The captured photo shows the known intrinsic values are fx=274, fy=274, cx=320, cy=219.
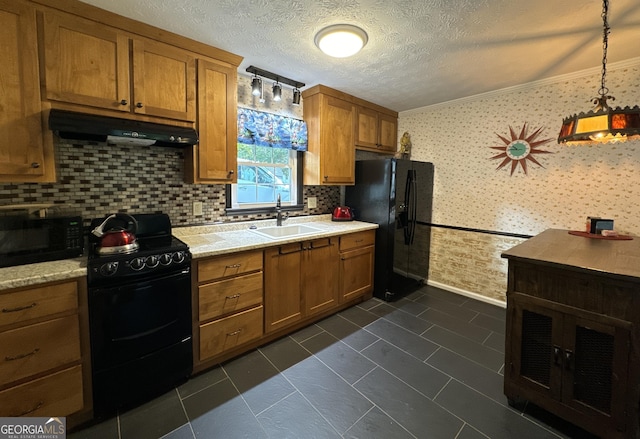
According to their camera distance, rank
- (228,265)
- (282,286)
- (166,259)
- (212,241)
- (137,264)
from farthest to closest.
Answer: (282,286) < (212,241) < (228,265) < (166,259) < (137,264)

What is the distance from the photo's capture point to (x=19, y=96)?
4.81ft

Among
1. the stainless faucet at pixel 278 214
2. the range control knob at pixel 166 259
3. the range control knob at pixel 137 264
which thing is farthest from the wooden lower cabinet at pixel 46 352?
the stainless faucet at pixel 278 214

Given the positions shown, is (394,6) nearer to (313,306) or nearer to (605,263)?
(605,263)

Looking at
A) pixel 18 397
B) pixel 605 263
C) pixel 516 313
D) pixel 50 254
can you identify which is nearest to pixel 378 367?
pixel 516 313

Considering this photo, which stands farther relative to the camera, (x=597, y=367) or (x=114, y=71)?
(x=114, y=71)

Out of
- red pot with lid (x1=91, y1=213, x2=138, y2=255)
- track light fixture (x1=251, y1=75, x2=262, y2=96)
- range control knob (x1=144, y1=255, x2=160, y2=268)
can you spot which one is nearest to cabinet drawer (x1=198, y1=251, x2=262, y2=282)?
range control knob (x1=144, y1=255, x2=160, y2=268)

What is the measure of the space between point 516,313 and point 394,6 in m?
1.94

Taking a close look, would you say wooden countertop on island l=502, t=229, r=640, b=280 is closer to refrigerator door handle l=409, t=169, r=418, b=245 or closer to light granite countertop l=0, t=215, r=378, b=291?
refrigerator door handle l=409, t=169, r=418, b=245

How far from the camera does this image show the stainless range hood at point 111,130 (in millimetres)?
1526

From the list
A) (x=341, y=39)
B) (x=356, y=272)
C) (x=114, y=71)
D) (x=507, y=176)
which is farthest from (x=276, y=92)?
(x=507, y=176)

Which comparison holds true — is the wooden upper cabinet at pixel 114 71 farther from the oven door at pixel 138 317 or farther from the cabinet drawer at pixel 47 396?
the cabinet drawer at pixel 47 396

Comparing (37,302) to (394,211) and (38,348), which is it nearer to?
(38,348)

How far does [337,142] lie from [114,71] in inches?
80.5

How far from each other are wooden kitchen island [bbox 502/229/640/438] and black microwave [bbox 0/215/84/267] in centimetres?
252
